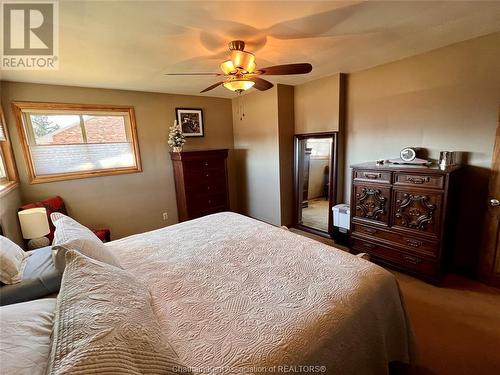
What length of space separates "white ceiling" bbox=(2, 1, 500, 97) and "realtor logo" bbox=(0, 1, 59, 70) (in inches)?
2.7

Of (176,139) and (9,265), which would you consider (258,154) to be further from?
(9,265)

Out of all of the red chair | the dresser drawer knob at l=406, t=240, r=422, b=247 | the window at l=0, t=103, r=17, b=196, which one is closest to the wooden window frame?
the window at l=0, t=103, r=17, b=196

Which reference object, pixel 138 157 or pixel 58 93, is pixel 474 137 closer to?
pixel 138 157

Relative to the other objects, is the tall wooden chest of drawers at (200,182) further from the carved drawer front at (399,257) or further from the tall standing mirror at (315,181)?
the carved drawer front at (399,257)

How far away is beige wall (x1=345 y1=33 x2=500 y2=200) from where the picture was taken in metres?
2.24

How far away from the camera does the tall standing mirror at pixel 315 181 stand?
3.47 metres

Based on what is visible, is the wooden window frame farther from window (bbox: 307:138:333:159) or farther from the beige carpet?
the beige carpet

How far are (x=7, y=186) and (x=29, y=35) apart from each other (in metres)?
1.58

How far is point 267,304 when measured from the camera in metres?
1.20

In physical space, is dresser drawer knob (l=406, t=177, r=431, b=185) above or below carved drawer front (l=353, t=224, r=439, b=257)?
above

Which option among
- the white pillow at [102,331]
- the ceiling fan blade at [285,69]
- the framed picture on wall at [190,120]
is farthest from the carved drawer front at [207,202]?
the white pillow at [102,331]

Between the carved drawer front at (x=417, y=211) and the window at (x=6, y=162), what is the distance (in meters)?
4.17

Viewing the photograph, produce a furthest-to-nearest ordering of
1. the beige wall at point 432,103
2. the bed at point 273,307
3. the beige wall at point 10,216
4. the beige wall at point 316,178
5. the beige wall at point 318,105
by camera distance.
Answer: the beige wall at point 316,178
the beige wall at point 318,105
the beige wall at point 432,103
the beige wall at point 10,216
the bed at point 273,307

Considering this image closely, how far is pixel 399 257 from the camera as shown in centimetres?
259
